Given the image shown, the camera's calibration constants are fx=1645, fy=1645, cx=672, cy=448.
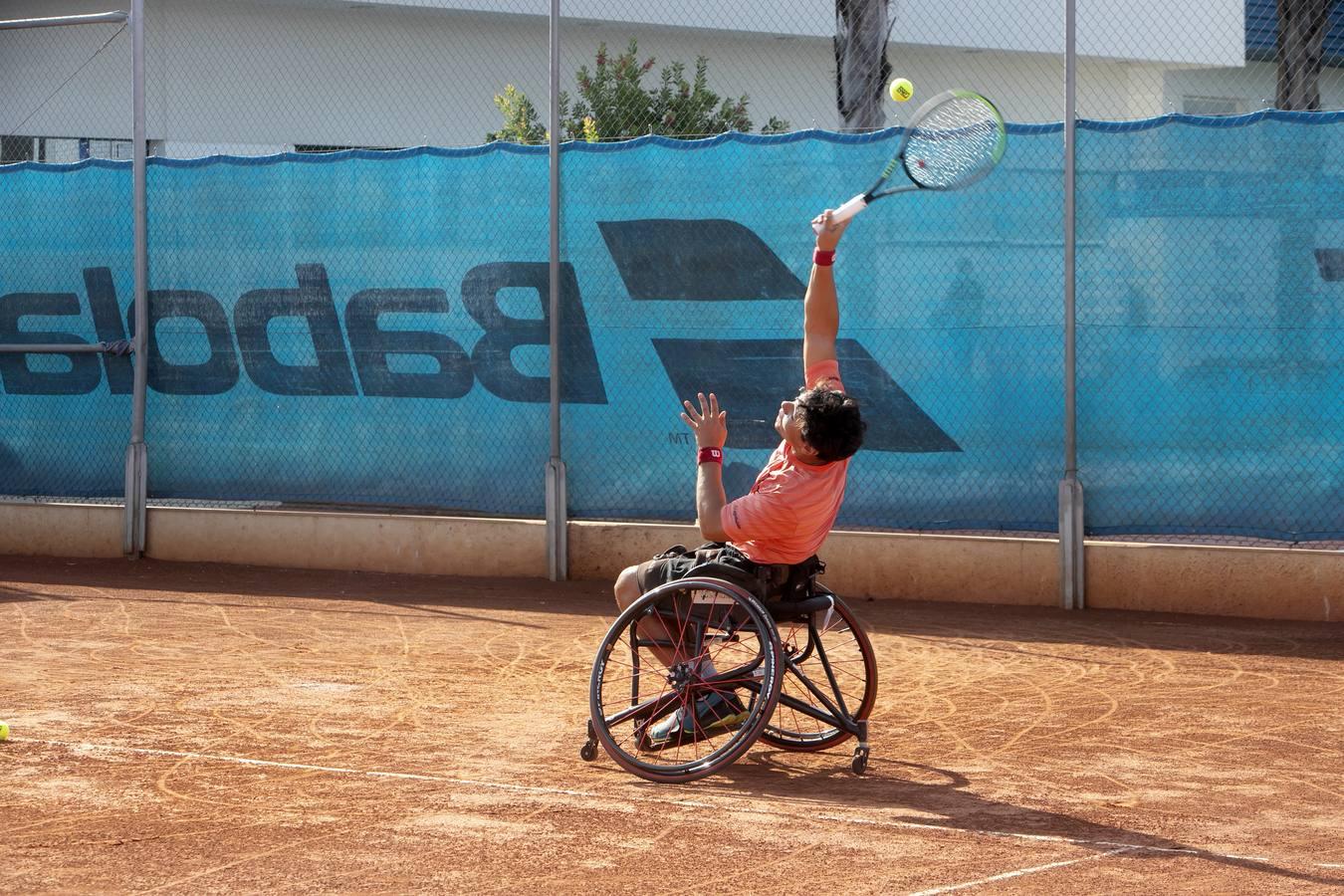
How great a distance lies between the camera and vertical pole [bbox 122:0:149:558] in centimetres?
1000

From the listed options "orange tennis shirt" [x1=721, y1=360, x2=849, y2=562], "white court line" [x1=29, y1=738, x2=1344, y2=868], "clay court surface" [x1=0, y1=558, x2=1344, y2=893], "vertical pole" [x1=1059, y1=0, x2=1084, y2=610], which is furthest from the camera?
"vertical pole" [x1=1059, y1=0, x2=1084, y2=610]

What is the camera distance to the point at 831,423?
4902 millimetres

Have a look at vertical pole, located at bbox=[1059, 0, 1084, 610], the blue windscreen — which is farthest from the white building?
vertical pole, located at bbox=[1059, 0, 1084, 610]

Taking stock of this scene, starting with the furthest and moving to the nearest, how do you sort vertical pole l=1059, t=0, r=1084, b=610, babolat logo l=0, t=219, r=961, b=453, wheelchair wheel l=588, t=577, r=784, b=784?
1. babolat logo l=0, t=219, r=961, b=453
2. vertical pole l=1059, t=0, r=1084, b=610
3. wheelchair wheel l=588, t=577, r=784, b=784

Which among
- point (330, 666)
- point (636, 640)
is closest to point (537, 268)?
point (330, 666)

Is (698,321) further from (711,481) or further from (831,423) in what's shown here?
(831,423)

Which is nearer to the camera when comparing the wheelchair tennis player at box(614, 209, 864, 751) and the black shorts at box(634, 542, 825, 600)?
the wheelchair tennis player at box(614, 209, 864, 751)

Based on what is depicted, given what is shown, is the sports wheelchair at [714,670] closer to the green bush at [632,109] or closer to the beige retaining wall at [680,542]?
the beige retaining wall at [680,542]

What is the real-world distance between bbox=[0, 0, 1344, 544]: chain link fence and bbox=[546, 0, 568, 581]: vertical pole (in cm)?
9

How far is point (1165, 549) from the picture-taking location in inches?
325

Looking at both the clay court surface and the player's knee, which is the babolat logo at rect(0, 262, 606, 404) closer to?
the clay court surface

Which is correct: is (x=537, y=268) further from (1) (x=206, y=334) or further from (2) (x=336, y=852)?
(2) (x=336, y=852)

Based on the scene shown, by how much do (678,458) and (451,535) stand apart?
4.76 ft

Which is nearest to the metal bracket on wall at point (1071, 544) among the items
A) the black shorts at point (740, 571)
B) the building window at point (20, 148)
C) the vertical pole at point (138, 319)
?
the black shorts at point (740, 571)
